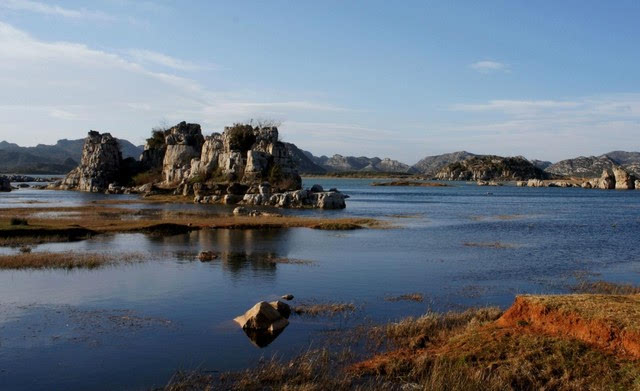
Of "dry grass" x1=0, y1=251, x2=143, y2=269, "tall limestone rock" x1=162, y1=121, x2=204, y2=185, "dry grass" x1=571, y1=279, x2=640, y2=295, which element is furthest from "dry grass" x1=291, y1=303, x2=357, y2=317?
"tall limestone rock" x1=162, y1=121, x2=204, y2=185

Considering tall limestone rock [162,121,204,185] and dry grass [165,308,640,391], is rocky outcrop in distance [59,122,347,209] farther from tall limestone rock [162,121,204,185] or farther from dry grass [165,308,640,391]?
dry grass [165,308,640,391]

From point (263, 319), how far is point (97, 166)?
520 ft

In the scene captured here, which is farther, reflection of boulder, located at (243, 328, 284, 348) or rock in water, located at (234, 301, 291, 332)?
rock in water, located at (234, 301, 291, 332)

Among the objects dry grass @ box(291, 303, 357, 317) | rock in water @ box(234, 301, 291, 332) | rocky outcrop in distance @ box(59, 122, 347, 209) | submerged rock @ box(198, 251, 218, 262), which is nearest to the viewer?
rock in water @ box(234, 301, 291, 332)

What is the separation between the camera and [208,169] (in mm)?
144375

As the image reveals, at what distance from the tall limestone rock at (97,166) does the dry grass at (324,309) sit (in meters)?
148

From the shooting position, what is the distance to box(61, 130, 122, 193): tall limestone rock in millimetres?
164750

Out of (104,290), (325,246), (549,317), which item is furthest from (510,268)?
(104,290)

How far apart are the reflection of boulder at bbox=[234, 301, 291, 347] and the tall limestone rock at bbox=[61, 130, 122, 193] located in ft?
491

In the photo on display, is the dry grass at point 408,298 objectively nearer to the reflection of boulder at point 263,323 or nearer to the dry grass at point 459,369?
the reflection of boulder at point 263,323

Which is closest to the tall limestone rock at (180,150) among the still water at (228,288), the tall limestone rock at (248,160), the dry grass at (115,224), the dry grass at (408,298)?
the tall limestone rock at (248,160)

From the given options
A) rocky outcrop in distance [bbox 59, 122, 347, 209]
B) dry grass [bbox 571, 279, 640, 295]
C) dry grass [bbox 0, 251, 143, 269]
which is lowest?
dry grass [bbox 571, 279, 640, 295]

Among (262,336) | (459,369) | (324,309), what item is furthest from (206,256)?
(459,369)

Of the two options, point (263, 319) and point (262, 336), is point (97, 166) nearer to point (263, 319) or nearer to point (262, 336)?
point (263, 319)
